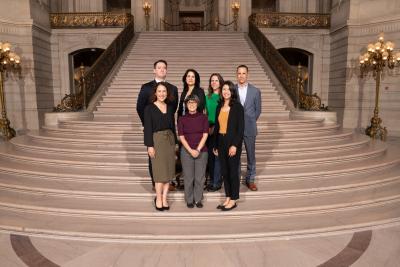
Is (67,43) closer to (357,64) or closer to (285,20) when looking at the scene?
(285,20)

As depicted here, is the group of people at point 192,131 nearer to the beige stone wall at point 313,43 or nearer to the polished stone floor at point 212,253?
the polished stone floor at point 212,253

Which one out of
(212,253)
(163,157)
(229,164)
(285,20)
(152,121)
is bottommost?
(212,253)

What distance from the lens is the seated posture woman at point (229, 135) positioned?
4312 millimetres

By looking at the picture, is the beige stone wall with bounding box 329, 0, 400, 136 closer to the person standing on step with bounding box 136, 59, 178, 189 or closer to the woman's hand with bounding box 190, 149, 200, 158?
the woman's hand with bounding box 190, 149, 200, 158

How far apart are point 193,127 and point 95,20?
587 inches

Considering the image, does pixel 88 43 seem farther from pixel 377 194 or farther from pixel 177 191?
pixel 377 194

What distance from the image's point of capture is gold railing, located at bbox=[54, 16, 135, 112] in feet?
30.4

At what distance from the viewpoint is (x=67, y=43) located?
16750mm

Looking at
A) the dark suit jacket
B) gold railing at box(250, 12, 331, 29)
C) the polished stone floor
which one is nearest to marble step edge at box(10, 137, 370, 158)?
the dark suit jacket

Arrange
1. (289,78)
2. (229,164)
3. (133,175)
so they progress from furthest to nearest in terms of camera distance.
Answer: (289,78) → (133,175) → (229,164)

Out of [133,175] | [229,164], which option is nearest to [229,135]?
[229,164]

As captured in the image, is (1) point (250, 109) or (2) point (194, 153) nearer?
(2) point (194, 153)

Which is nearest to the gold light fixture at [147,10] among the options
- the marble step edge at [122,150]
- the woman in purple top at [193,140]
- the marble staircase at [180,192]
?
the marble staircase at [180,192]

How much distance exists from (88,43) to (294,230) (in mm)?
15894
